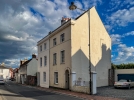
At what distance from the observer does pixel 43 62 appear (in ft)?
105

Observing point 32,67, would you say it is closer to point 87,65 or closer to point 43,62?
point 43,62

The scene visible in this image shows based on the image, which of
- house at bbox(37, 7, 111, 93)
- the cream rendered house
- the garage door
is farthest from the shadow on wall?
the cream rendered house

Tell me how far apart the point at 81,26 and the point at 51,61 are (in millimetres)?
8361

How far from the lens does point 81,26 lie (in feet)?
77.4

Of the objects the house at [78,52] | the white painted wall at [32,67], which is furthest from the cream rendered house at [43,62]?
the white painted wall at [32,67]

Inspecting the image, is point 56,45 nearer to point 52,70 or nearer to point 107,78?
point 52,70

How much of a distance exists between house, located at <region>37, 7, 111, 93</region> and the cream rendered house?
3.68 ft

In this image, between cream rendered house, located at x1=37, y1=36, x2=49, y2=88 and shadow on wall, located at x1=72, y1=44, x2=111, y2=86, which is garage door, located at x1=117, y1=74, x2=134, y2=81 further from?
cream rendered house, located at x1=37, y1=36, x2=49, y2=88

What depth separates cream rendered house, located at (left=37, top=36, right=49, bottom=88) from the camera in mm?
30033

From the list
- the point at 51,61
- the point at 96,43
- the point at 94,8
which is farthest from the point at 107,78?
the point at 94,8

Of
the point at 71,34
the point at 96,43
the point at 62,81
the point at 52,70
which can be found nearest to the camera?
the point at 71,34

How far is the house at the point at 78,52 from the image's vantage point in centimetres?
2212

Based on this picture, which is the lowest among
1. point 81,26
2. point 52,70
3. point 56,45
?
point 52,70

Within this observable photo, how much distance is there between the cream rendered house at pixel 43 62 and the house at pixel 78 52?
112 cm
